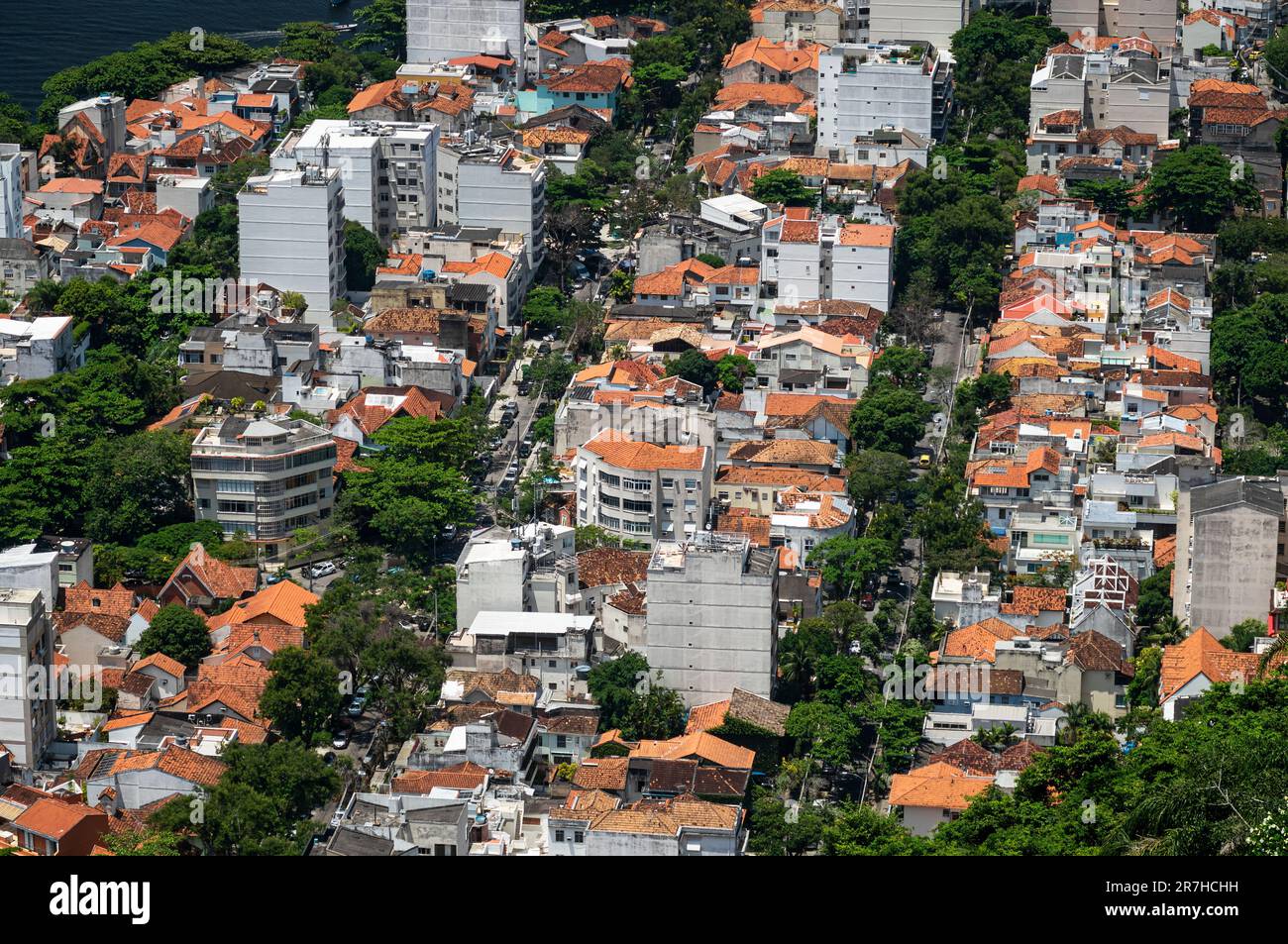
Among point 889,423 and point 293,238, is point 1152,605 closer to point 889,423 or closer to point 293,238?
point 889,423

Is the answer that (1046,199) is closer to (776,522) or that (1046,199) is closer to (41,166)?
(776,522)

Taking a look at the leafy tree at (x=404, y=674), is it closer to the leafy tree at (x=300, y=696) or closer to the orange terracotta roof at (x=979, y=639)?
the leafy tree at (x=300, y=696)

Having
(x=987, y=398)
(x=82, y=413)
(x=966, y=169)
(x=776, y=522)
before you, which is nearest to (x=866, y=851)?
(x=776, y=522)

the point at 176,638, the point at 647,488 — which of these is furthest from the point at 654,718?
the point at 176,638

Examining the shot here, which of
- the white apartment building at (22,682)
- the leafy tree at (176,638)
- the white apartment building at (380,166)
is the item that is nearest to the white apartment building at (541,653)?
the leafy tree at (176,638)
